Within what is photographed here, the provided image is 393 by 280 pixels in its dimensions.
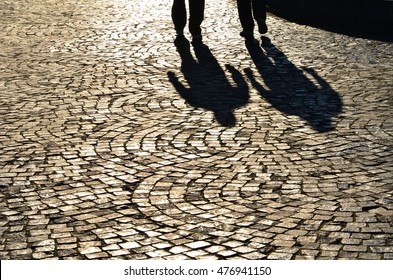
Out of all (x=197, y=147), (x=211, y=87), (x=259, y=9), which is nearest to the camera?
(x=197, y=147)

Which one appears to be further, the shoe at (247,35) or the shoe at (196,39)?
the shoe at (247,35)

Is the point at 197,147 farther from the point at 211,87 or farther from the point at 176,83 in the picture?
the point at 176,83

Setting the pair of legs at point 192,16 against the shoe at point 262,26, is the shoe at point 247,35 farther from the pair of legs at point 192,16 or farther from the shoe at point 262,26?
the pair of legs at point 192,16

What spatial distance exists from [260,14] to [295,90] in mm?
3783

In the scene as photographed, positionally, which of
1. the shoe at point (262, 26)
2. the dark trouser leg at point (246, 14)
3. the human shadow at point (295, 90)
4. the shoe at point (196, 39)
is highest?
the dark trouser leg at point (246, 14)

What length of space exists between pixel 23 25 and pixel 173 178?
29.9ft

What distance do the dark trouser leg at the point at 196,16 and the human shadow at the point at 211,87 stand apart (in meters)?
0.92

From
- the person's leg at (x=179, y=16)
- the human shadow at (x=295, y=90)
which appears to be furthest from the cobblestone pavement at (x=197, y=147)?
the person's leg at (x=179, y=16)

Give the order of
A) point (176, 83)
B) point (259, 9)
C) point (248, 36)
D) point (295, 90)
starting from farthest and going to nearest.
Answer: point (259, 9) → point (248, 36) → point (176, 83) → point (295, 90)

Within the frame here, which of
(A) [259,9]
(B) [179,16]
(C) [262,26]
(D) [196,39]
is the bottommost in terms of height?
(D) [196,39]

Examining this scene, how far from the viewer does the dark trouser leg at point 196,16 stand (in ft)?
46.6

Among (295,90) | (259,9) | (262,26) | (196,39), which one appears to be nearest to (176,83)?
(295,90)

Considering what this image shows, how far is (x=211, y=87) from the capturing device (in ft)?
36.7

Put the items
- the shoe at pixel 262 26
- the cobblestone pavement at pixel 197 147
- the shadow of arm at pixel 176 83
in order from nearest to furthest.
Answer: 1. the cobblestone pavement at pixel 197 147
2. the shadow of arm at pixel 176 83
3. the shoe at pixel 262 26
